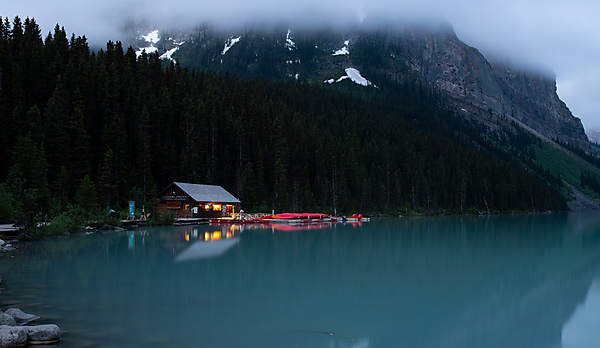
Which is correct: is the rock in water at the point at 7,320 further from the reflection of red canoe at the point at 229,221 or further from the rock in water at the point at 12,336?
the reflection of red canoe at the point at 229,221

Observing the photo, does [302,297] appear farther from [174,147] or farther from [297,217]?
[174,147]

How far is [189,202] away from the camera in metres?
61.0

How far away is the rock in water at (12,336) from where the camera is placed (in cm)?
926

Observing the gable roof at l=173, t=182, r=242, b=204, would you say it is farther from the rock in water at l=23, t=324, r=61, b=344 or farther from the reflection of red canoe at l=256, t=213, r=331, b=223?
the rock in water at l=23, t=324, r=61, b=344

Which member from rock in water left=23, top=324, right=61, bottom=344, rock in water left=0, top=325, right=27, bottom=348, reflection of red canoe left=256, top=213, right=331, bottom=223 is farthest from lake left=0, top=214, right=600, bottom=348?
reflection of red canoe left=256, top=213, right=331, bottom=223

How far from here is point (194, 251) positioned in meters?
27.2

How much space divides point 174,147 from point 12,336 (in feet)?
214

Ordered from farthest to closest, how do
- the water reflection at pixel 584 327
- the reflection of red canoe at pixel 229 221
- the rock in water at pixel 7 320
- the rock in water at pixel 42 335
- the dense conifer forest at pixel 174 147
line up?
the reflection of red canoe at pixel 229 221
the dense conifer forest at pixel 174 147
the water reflection at pixel 584 327
the rock in water at pixel 7 320
the rock in water at pixel 42 335

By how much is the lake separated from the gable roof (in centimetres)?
3255

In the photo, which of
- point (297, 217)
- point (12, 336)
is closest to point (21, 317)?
point (12, 336)

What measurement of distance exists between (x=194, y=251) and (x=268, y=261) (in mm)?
6039

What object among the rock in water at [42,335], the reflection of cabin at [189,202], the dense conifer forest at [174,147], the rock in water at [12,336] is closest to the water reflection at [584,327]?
the rock in water at [42,335]

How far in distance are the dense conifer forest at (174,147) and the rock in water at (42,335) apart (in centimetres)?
3020

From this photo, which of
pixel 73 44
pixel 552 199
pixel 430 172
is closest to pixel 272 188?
pixel 73 44
